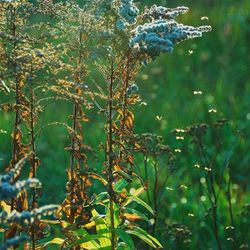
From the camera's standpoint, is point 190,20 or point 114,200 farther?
point 190,20

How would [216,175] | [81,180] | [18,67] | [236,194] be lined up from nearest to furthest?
[18,67], [81,180], [236,194], [216,175]

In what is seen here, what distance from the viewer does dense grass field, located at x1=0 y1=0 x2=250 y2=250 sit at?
20.0 ft

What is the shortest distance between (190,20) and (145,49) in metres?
7.55

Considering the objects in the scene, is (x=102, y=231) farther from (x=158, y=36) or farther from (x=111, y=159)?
(x=158, y=36)

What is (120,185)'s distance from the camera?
4184 millimetres

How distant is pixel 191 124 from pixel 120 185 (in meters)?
4.29

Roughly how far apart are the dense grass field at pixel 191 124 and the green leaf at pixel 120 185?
2.33 ft

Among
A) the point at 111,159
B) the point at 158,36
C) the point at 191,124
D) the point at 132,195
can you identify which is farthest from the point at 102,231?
the point at 191,124

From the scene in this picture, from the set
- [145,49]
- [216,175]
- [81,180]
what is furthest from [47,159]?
[145,49]

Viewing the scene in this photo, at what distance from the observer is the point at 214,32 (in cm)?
1095

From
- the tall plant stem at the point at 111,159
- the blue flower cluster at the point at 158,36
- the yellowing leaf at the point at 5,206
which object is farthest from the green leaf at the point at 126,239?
the blue flower cluster at the point at 158,36

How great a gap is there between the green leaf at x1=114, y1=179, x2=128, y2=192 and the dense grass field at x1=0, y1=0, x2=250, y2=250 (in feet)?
2.33

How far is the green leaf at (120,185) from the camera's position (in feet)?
13.7

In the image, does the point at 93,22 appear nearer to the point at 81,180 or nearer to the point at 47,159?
the point at 81,180
